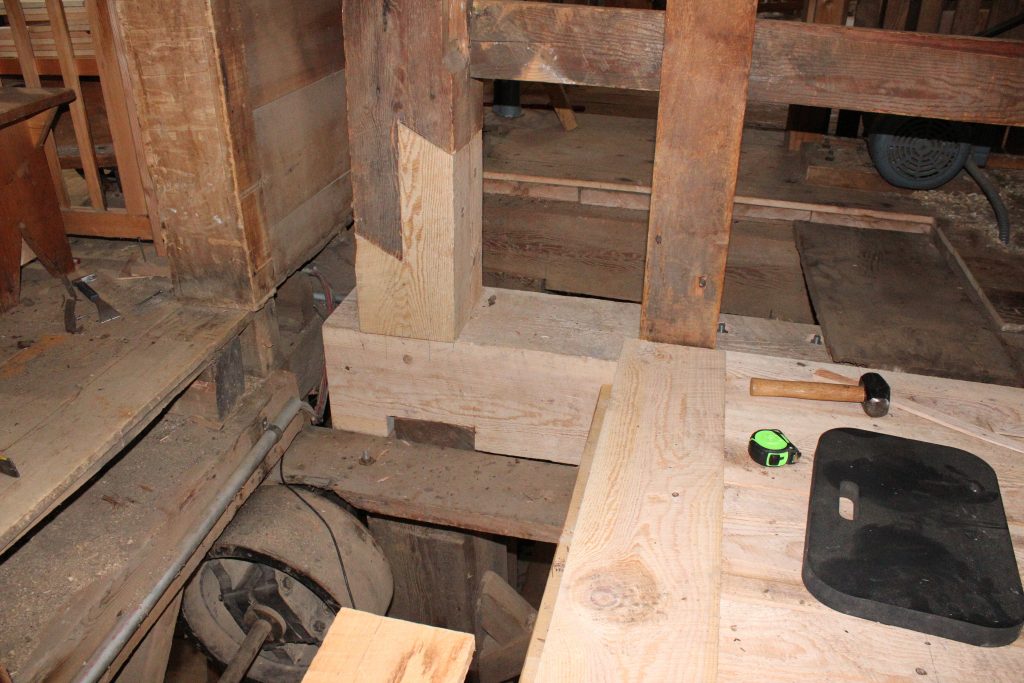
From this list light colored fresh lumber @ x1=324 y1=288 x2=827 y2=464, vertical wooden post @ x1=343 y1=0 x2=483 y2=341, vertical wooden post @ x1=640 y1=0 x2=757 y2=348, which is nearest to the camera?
vertical wooden post @ x1=640 y1=0 x2=757 y2=348

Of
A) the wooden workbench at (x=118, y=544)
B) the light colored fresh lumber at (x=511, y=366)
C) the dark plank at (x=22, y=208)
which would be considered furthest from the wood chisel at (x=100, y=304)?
the light colored fresh lumber at (x=511, y=366)

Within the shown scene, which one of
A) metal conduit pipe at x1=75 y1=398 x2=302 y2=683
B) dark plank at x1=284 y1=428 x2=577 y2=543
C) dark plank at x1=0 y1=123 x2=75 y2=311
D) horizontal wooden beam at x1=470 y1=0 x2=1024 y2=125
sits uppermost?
horizontal wooden beam at x1=470 y1=0 x2=1024 y2=125

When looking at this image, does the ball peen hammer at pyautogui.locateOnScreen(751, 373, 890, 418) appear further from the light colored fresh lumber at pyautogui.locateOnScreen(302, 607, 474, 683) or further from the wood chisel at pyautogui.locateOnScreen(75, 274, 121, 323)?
the wood chisel at pyautogui.locateOnScreen(75, 274, 121, 323)

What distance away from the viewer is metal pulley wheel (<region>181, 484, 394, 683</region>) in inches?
77.4

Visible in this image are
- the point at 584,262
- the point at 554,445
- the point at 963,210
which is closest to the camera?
the point at 554,445

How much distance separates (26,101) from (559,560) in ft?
5.66

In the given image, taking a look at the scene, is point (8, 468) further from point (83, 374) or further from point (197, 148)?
point (197, 148)

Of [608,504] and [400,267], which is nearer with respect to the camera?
[608,504]

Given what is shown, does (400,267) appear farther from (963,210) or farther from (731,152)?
(963,210)

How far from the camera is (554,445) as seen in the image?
6.80 ft

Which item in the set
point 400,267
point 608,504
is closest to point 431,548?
point 400,267

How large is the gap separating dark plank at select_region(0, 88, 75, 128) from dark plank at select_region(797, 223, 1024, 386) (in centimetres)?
207

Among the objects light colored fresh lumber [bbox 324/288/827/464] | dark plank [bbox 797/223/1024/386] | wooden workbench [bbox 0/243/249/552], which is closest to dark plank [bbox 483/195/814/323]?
dark plank [bbox 797/223/1024/386]

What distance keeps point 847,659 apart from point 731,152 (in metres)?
0.93
